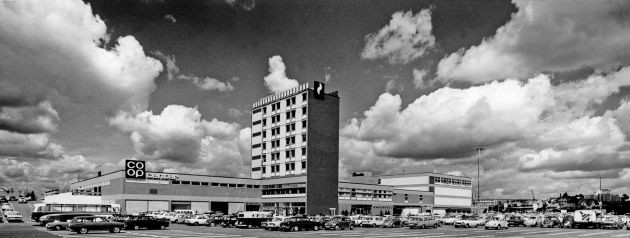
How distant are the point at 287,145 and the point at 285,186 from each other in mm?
9271

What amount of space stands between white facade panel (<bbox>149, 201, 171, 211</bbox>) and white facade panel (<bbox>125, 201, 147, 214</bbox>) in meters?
1.18

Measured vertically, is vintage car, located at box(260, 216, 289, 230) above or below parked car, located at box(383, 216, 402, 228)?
above

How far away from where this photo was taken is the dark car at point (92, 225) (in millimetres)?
44438

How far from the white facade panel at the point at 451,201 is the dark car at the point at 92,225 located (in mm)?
115786

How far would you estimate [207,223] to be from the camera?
63.9 metres

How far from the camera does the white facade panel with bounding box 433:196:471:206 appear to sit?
150000mm

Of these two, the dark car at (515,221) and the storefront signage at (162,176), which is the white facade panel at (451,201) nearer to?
the dark car at (515,221)

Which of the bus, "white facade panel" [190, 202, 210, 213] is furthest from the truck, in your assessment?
"white facade panel" [190, 202, 210, 213]

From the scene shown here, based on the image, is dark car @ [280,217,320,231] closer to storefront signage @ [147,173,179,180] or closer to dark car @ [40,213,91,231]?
dark car @ [40,213,91,231]

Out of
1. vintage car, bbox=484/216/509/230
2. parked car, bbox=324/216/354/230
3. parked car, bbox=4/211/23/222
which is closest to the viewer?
parked car, bbox=324/216/354/230

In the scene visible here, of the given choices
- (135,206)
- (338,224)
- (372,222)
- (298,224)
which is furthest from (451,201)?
(298,224)

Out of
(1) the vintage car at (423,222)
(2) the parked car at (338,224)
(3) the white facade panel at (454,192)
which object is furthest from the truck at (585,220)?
(3) the white facade panel at (454,192)

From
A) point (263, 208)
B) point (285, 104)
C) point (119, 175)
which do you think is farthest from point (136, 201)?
point (285, 104)

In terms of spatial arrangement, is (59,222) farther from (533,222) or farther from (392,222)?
(533,222)
